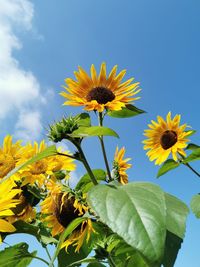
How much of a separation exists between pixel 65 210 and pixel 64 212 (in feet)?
0.05

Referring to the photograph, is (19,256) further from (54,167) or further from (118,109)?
(118,109)

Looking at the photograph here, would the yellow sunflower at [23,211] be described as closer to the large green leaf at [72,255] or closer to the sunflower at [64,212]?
the sunflower at [64,212]

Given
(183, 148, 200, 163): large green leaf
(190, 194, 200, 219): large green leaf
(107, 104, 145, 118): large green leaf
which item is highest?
(183, 148, 200, 163): large green leaf

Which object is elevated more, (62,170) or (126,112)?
(126,112)

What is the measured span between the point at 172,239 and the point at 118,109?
0.84 m

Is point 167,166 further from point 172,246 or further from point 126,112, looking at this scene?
point 172,246

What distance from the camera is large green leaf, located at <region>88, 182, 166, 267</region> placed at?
0.62 metres

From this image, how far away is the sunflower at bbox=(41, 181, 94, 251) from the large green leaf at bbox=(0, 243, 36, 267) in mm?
105

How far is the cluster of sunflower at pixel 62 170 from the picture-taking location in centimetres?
115

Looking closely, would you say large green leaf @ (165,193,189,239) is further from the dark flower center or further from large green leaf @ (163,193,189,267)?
the dark flower center

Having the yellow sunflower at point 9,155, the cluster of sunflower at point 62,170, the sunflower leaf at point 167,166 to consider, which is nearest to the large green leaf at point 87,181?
the cluster of sunflower at point 62,170

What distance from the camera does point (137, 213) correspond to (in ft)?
2.29

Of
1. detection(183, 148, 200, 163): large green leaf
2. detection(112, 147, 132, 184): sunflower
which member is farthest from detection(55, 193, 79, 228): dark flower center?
detection(183, 148, 200, 163): large green leaf

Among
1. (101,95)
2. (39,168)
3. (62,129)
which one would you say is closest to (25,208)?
(39,168)
